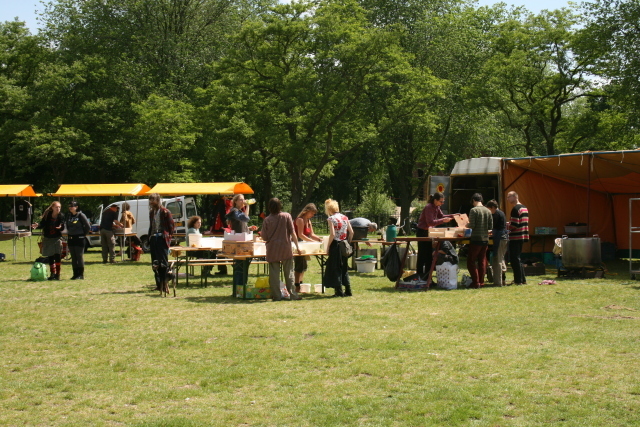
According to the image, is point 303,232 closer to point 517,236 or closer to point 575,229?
point 517,236

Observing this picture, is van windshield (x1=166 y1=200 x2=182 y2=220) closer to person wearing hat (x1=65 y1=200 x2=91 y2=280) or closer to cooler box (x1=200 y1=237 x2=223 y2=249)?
person wearing hat (x1=65 y1=200 x2=91 y2=280)

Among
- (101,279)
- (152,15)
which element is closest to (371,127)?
(152,15)

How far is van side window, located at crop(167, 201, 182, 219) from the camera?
24.9 metres

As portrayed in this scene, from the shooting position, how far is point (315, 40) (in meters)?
32.5

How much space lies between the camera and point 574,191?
18812 mm

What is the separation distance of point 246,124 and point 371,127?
6203mm

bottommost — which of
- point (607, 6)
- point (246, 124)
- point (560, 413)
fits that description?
point (560, 413)

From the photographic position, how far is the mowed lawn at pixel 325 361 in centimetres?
530

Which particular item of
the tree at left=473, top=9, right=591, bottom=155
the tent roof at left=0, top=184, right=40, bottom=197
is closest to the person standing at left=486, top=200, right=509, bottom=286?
the tent roof at left=0, top=184, right=40, bottom=197

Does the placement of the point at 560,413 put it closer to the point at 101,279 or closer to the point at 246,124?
the point at 101,279

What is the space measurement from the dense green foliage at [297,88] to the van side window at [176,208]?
26.8 ft

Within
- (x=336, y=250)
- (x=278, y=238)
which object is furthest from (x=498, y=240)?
(x=278, y=238)

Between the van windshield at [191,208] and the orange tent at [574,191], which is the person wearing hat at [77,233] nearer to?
the orange tent at [574,191]

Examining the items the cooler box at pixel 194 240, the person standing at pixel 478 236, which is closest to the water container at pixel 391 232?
the person standing at pixel 478 236
